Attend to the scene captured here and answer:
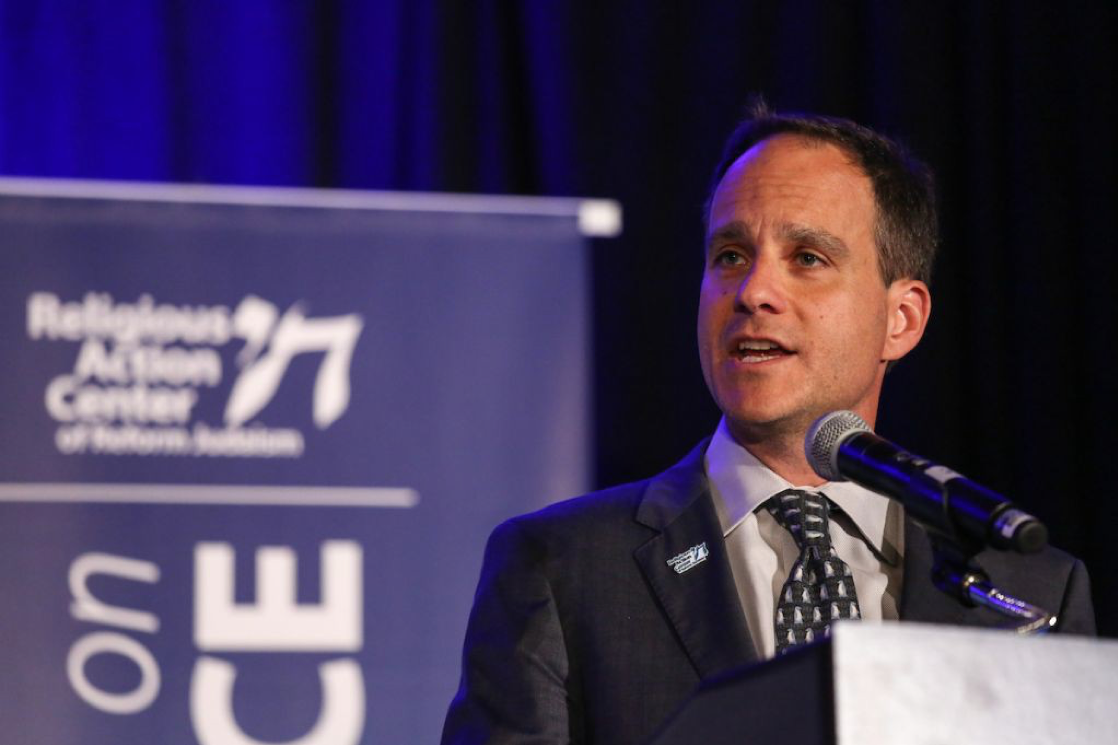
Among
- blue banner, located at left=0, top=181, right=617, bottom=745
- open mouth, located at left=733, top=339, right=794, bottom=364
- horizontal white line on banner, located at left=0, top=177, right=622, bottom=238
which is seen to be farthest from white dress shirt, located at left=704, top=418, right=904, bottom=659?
horizontal white line on banner, located at left=0, top=177, right=622, bottom=238

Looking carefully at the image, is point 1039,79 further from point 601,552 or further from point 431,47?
point 601,552

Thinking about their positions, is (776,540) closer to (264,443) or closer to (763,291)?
(763,291)

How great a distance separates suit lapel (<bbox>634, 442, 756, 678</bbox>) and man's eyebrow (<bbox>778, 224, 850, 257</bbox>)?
1.22ft

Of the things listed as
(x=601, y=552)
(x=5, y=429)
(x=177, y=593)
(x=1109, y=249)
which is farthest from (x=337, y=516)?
(x=1109, y=249)

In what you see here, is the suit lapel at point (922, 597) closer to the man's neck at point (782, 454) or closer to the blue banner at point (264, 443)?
the man's neck at point (782, 454)

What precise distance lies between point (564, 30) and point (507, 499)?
1.29 m

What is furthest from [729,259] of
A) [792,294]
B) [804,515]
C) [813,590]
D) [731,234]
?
[813,590]

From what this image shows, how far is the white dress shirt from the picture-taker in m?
2.06

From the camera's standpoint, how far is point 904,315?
2383 mm

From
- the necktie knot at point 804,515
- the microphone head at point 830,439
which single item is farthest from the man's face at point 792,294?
the microphone head at point 830,439

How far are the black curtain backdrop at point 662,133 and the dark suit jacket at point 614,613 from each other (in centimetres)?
131

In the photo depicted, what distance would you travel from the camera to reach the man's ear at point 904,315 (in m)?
2.35

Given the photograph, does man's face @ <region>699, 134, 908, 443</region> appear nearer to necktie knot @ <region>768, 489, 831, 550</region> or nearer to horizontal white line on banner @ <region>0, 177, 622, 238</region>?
necktie knot @ <region>768, 489, 831, 550</region>

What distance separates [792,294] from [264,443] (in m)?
1.08
